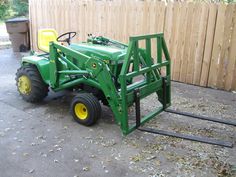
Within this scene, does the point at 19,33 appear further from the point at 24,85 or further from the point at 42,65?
the point at 42,65

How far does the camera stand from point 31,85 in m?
4.92

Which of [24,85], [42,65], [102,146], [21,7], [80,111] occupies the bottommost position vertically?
[102,146]

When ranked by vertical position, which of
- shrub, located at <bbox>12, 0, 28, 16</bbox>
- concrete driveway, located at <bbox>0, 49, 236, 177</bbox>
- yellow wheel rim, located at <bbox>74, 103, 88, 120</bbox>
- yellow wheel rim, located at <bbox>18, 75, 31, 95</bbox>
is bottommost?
concrete driveway, located at <bbox>0, 49, 236, 177</bbox>

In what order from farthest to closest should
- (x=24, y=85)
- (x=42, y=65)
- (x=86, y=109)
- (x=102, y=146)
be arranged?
(x=24, y=85) < (x=42, y=65) < (x=86, y=109) < (x=102, y=146)

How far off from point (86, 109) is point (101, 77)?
59 centimetres

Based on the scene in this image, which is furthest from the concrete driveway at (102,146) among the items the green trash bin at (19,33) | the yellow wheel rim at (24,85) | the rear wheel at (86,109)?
the green trash bin at (19,33)

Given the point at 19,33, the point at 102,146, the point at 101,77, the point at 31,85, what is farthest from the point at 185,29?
the point at 19,33

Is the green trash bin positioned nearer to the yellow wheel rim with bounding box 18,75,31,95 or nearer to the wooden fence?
the wooden fence

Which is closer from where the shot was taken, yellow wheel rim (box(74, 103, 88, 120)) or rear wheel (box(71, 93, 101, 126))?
rear wheel (box(71, 93, 101, 126))

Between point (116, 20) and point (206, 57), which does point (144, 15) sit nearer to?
point (116, 20)

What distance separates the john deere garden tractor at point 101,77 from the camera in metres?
3.74

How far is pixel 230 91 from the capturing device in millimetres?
5965

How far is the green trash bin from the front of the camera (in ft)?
32.5

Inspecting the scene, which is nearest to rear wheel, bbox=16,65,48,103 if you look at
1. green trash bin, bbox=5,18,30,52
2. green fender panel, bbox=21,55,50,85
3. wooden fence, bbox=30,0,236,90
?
green fender panel, bbox=21,55,50,85
